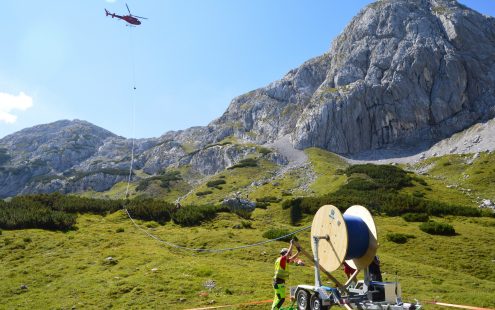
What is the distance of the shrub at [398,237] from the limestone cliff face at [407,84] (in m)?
120

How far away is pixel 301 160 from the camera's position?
14062cm

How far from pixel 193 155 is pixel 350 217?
587 feet

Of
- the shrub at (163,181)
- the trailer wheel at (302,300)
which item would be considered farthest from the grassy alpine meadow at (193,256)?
→ the shrub at (163,181)

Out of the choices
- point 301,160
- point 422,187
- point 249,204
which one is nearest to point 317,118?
point 301,160

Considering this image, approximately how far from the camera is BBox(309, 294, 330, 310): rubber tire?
37.6 ft

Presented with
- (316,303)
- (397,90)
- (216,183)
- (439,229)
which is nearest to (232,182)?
(216,183)

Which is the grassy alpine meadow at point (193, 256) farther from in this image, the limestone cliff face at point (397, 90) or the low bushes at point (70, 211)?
the limestone cliff face at point (397, 90)

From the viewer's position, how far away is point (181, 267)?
76.6 feet

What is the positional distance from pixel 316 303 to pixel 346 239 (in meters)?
2.34

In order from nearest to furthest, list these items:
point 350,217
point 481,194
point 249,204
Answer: point 350,217, point 249,204, point 481,194

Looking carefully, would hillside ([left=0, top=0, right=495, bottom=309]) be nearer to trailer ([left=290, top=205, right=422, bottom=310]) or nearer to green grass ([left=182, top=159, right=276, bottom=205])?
green grass ([left=182, top=159, right=276, bottom=205])

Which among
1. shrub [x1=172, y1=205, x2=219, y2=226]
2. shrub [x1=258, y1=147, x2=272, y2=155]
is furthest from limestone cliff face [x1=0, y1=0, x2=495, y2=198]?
shrub [x1=172, y1=205, x2=219, y2=226]

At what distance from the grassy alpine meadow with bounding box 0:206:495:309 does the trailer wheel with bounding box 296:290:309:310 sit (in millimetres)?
3620

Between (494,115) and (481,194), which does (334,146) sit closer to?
(494,115)
